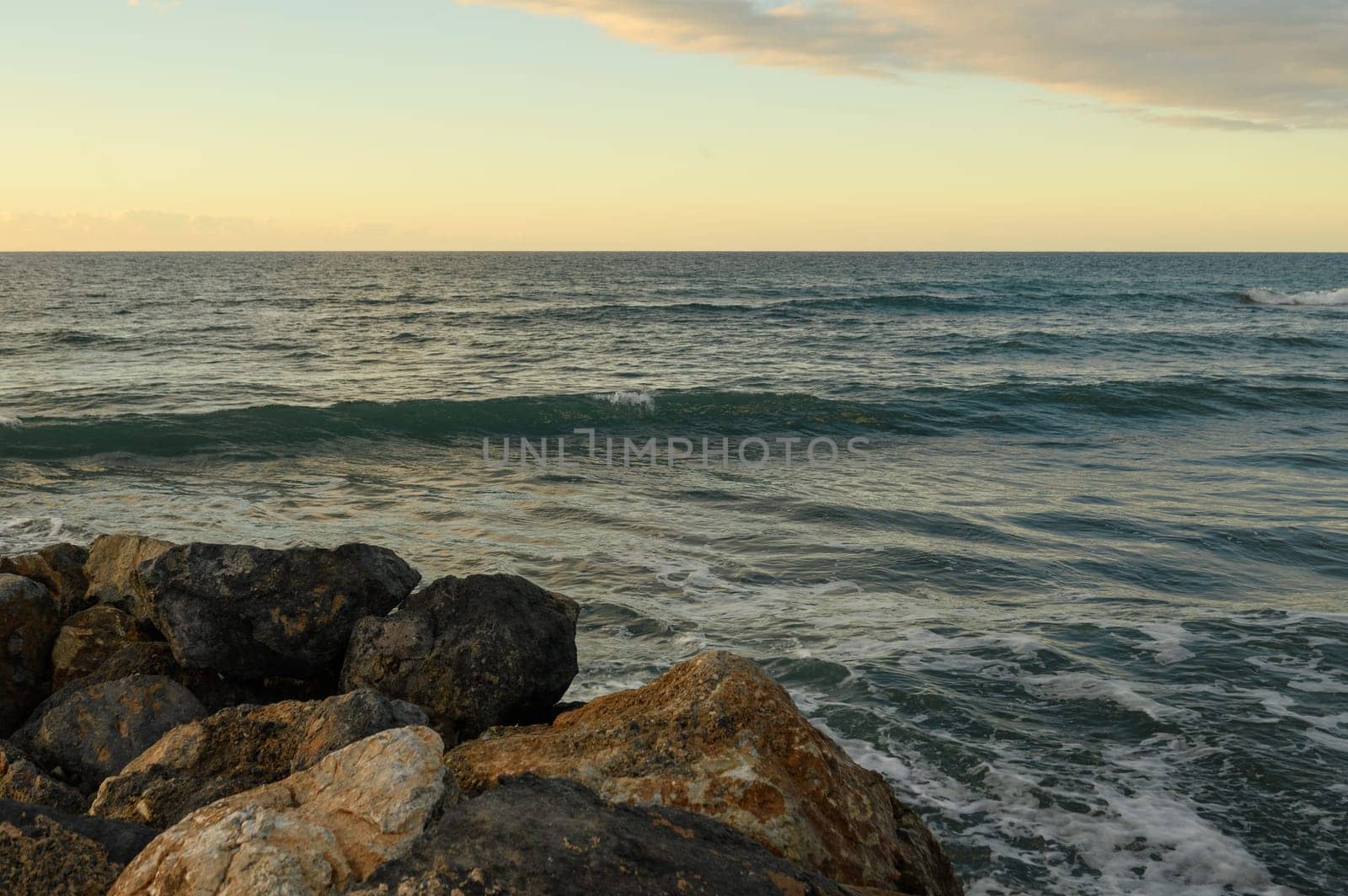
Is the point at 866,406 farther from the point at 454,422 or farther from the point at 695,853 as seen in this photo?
the point at 695,853

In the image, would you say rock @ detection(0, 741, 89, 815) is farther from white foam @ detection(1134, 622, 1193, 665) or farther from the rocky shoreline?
white foam @ detection(1134, 622, 1193, 665)

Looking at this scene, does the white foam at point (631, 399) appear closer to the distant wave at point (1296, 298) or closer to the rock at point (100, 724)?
the rock at point (100, 724)

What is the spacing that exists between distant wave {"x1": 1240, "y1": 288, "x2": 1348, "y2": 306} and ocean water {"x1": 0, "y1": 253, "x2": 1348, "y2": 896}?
2825cm

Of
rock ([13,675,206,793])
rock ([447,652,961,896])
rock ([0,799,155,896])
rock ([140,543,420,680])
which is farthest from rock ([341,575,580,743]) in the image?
rock ([0,799,155,896])

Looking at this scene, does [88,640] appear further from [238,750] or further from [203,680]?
[238,750]

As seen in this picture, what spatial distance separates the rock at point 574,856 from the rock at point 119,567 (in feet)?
16.8

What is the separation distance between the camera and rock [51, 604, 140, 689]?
20.9 feet

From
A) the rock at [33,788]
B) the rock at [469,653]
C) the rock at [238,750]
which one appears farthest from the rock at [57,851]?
the rock at [469,653]

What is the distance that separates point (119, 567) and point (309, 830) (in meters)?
5.25

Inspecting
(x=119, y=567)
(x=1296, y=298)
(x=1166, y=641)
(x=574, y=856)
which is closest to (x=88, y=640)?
(x=119, y=567)

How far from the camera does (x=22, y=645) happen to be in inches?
249

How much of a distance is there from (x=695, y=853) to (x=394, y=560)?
4380 millimetres

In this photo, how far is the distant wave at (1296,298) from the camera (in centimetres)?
5884

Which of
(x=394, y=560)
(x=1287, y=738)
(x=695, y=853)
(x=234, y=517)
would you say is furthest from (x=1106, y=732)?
(x=234, y=517)
